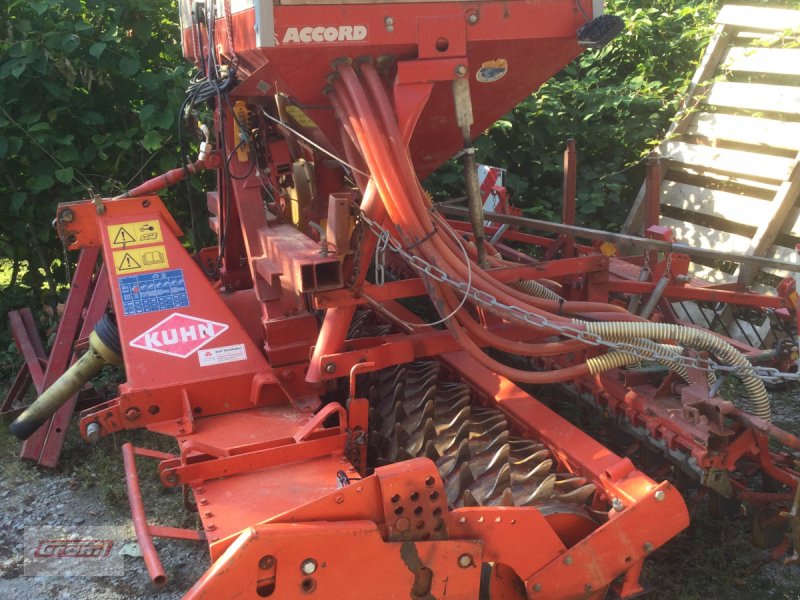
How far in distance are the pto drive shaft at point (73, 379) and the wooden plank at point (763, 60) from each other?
5073 millimetres

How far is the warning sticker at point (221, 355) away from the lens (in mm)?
3197

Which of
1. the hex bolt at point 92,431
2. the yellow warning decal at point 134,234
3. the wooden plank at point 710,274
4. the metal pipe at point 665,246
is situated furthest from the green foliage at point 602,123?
the hex bolt at point 92,431

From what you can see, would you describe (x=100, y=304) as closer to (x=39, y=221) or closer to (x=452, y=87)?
(x=39, y=221)

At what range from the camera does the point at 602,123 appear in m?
6.35

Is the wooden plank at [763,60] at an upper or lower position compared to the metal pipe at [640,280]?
upper

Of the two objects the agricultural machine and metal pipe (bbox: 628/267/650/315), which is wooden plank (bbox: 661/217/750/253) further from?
metal pipe (bbox: 628/267/650/315)

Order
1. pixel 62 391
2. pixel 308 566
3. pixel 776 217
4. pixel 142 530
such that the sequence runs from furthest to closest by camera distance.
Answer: pixel 776 217 < pixel 62 391 < pixel 142 530 < pixel 308 566

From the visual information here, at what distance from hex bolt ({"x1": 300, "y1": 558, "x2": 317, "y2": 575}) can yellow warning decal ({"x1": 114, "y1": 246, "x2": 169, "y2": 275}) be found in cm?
169

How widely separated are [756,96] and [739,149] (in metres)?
0.41

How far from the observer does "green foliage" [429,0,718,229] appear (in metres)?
6.18

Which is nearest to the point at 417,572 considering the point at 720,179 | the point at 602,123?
the point at 720,179

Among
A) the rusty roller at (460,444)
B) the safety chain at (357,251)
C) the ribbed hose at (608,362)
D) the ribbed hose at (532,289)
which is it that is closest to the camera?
the rusty roller at (460,444)

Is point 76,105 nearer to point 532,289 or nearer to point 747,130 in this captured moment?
point 532,289

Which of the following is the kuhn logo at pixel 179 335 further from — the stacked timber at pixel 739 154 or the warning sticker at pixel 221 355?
the stacked timber at pixel 739 154
